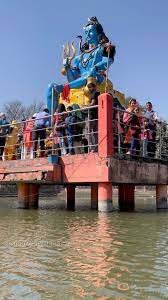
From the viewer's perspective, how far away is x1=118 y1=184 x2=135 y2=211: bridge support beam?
535 inches

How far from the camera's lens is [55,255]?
17.0ft

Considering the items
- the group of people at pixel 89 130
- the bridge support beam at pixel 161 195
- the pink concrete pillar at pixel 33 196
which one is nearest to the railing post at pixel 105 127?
the group of people at pixel 89 130

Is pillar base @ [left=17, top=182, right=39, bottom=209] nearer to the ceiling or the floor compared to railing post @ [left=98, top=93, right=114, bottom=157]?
nearer to the floor

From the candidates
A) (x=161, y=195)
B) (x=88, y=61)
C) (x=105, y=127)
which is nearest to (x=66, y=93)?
(x=88, y=61)

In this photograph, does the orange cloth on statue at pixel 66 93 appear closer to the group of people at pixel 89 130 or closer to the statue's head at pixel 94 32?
the group of people at pixel 89 130

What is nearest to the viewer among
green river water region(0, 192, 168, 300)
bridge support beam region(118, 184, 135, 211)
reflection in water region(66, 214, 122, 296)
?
green river water region(0, 192, 168, 300)

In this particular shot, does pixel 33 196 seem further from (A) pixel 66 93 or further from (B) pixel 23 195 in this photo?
(A) pixel 66 93

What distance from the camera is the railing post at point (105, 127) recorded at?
390 inches

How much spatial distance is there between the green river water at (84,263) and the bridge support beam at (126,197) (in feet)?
18.7

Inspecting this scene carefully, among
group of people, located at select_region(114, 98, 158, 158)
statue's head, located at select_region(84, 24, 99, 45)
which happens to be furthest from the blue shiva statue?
group of people, located at select_region(114, 98, 158, 158)

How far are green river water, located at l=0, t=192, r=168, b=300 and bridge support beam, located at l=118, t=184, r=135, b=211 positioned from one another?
5708 millimetres

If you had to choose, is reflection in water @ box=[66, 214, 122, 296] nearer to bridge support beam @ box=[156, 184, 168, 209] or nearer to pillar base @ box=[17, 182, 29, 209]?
bridge support beam @ box=[156, 184, 168, 209]

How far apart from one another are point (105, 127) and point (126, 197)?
443cm

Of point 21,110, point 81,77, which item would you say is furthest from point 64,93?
point 21,110
